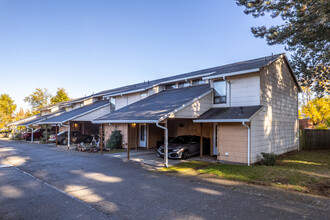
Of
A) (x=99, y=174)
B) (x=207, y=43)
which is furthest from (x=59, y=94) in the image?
(x=99, y=174)

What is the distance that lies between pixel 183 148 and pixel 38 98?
56.6 meters

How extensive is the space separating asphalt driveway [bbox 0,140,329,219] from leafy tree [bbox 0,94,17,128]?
49277 millimetres

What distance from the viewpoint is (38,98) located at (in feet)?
181

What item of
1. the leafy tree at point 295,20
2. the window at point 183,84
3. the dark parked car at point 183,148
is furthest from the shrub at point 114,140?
the leafy tree at point 295,20

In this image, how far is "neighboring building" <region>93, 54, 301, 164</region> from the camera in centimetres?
1067

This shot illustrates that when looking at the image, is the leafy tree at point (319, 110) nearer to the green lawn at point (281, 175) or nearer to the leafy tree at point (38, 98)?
the green lawn at point (281, 175)

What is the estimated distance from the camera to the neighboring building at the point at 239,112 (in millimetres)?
10672

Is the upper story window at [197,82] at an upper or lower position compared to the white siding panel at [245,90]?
upper

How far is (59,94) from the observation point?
1989 inches

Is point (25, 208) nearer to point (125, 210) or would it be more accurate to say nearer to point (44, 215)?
point (44, 215)

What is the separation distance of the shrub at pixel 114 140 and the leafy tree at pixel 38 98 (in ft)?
156

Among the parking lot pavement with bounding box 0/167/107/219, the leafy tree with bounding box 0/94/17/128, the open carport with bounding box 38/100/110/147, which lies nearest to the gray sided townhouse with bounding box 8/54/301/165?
the open carport with bounding box 38/100/110/147

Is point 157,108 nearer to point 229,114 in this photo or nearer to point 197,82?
point 229,114

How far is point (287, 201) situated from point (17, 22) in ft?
69.4
